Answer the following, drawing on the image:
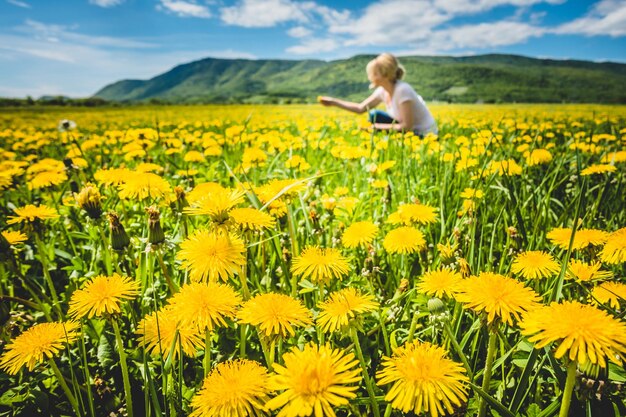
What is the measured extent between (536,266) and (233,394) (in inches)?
41.5

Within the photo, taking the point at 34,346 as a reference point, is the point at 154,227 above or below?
above

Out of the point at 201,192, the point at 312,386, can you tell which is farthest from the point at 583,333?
the point at 201,192

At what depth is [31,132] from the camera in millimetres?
6660

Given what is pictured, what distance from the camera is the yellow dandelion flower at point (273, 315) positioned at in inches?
34.9

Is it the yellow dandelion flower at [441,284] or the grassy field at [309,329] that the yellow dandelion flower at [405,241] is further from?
the yellow dandelion flower at [441,284]

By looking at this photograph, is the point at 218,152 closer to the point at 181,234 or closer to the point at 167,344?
the point at 181,234

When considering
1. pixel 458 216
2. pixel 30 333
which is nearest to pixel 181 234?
pixel 30 333

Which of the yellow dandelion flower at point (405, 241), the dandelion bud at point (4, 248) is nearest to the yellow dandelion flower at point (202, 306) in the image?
the yellow dandelion flower at point (405, 241)

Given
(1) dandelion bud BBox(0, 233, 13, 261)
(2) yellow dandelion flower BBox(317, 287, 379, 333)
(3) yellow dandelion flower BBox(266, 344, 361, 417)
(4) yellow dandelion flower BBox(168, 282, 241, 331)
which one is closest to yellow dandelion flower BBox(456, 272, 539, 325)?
(2) yellow dandelion flower BBox(317, 287, 379, 333)

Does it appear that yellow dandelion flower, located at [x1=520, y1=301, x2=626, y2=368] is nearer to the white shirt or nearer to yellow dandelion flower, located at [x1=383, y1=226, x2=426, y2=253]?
yellow dandelion flower, located at [x1=383, y1=226, x2=426, y2=253]

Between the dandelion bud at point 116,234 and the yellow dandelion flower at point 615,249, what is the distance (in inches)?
71.6

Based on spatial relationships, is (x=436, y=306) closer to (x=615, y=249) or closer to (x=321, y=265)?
(x=321, y=265)

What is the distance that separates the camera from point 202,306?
0.93 m

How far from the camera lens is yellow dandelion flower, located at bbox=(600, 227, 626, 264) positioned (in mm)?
1145
